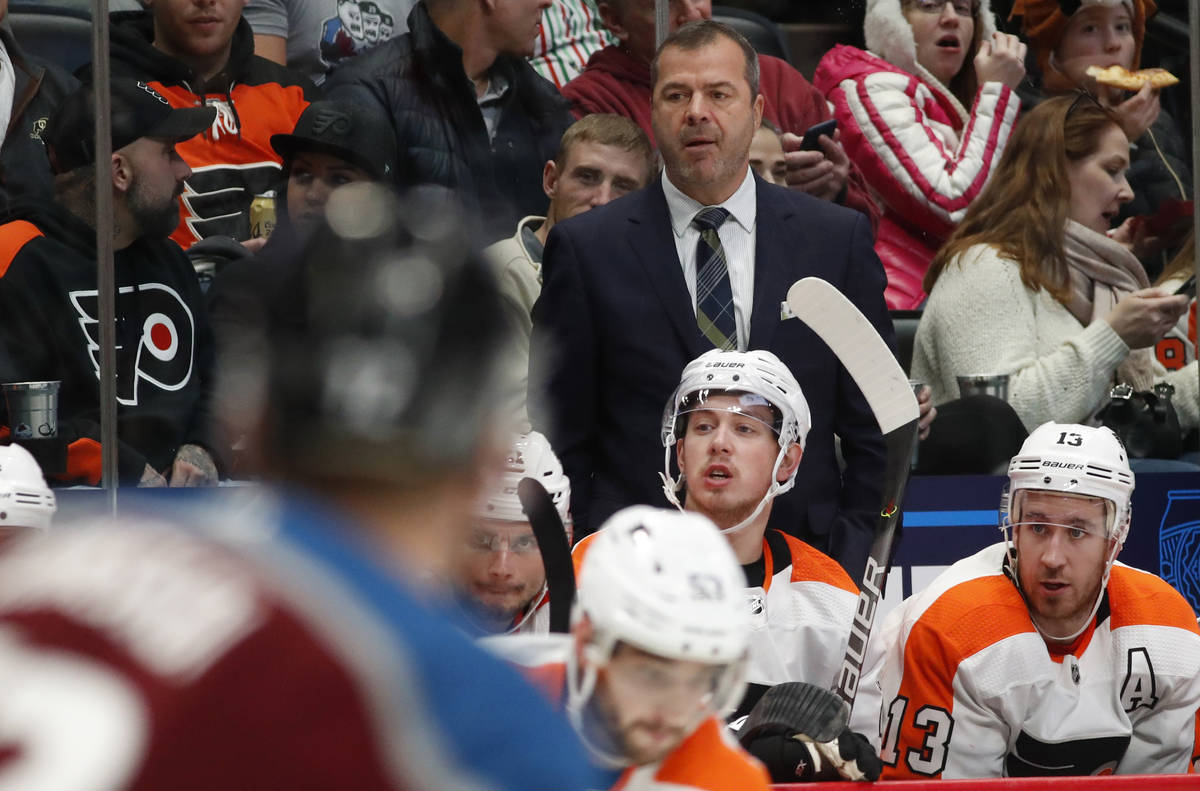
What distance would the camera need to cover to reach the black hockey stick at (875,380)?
11.9 feet

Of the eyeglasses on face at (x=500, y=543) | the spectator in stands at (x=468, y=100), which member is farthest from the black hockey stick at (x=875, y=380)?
the spectator in stands at (x=468, y=100)

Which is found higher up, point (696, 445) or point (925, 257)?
point (925, 257)

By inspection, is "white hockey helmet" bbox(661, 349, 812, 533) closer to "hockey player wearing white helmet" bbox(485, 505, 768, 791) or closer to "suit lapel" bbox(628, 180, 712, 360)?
"suit lapel" bbox(628, 180, 712, 360)

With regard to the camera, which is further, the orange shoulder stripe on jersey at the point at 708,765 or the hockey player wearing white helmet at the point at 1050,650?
the hockey player wearing white helmet at the point at 1050,650

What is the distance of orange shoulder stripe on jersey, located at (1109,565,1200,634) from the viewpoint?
389cm

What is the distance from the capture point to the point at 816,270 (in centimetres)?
393

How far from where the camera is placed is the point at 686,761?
6.34 feet

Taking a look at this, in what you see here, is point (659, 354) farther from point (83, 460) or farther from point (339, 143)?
point (83, 460)

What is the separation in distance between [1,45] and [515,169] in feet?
4.31

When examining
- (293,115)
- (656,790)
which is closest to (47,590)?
(656,790)

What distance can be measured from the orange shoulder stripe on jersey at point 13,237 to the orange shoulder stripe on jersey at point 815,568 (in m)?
1.98

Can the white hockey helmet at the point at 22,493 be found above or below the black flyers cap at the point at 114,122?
below

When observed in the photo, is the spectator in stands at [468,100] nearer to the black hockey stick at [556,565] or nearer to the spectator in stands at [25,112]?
the spectator in stands at [25,112]

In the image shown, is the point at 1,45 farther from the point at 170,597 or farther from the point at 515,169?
the point at 170,597
